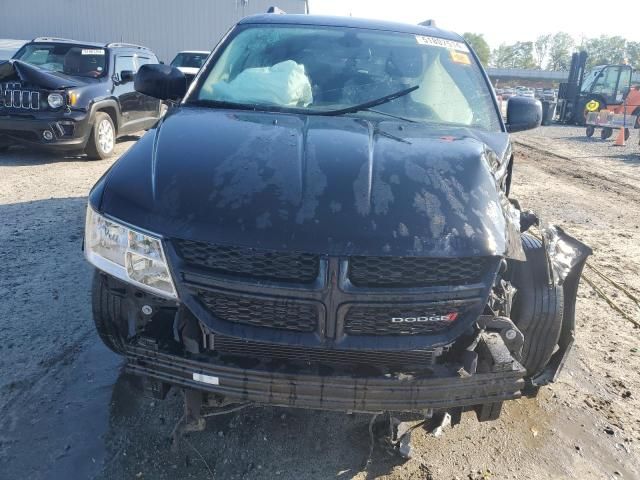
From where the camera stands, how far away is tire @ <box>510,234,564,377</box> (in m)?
2.46

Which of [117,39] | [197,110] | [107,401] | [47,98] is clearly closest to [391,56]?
[197,110]

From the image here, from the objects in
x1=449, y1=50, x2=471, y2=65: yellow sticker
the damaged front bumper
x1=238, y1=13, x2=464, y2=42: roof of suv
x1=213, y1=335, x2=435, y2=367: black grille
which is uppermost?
x1=238, y1=13, x2=464, y2=42: roof of suv

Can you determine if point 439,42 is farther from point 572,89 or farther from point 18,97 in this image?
point 572,89

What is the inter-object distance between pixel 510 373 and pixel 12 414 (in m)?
2.29

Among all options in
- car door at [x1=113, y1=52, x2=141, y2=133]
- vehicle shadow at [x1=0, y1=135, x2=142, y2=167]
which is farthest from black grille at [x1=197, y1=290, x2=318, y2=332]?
car door at [x1=113, y1=52, x2=141, y2=133]

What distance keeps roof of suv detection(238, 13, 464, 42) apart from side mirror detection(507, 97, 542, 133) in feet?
2.04

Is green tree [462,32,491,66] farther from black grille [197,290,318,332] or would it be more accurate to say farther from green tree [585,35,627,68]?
black grille [197,290,318,332]

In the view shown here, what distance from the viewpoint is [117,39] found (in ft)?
92.6

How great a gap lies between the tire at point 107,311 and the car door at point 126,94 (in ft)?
23.9

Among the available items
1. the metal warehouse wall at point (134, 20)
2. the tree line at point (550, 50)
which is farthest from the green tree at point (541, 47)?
the metal warehouse wall at point (134, 20)

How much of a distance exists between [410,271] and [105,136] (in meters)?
7.85

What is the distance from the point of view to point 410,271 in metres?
1.89

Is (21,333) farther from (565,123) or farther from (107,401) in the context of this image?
(565,123)

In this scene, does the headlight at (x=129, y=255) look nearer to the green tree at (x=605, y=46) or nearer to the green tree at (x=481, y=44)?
the green tree at (x=481, y=44)
